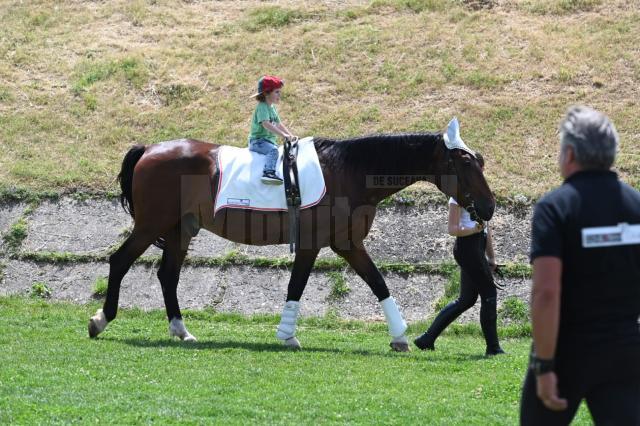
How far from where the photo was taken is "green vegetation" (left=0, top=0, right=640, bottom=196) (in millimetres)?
18141

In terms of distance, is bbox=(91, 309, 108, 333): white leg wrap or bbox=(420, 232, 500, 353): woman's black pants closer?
bbox=(420, 232, 500, 353): woman's black pants

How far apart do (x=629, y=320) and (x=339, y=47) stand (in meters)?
17.7

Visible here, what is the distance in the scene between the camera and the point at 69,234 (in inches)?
636

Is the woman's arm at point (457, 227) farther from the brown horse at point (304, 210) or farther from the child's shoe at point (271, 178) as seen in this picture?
the child's shoe at point (271, 178)

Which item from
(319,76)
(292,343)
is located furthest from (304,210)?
(319,76)

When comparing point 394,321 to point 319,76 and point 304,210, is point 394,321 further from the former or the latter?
point 319,76

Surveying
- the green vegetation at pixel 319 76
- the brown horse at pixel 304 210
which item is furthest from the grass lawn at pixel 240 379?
the green vegetation at pixel 319 76

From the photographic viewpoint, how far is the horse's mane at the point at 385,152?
11.0 meters

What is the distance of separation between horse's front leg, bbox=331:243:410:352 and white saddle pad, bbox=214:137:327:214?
0.77 m

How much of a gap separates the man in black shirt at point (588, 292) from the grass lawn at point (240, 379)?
262 centimetres

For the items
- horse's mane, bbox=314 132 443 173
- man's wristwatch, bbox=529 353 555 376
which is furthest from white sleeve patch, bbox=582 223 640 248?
horse's mane, bbox=314 132 443 173

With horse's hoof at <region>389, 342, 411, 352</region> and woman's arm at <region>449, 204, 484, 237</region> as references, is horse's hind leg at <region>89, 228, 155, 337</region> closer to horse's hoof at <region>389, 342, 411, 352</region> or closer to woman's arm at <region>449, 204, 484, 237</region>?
horse's hoof at <region>389, 342, 411, 352</region>

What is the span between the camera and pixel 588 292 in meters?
4.68

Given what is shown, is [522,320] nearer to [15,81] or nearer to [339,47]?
[339,47]
